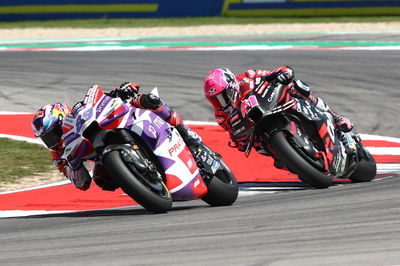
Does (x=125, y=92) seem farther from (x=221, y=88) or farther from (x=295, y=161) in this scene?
(x=295, y=161)

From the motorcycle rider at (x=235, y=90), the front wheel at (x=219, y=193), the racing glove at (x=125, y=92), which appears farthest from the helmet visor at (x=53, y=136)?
the motorcycle rider at (x=235, y=90)

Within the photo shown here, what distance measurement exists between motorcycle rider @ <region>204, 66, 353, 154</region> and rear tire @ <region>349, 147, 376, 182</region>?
14.1 inches

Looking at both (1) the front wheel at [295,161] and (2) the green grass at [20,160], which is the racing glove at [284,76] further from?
(2) the green grass at [20,160]

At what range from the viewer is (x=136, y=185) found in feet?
22.8

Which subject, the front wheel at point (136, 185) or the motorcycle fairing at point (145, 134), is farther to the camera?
the motorcycle fairing at point (145, 134)

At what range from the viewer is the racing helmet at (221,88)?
843 centimetres

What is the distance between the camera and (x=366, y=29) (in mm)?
22703

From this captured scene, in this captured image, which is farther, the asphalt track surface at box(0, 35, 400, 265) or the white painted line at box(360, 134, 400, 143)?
the white painted line at box(360, 134, 400, 143)

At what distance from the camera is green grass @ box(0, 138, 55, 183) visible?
35.4ft

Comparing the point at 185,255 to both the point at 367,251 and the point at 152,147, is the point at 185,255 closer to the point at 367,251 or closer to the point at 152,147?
the point at 367,251

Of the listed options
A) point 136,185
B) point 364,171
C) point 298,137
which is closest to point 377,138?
point 364,171

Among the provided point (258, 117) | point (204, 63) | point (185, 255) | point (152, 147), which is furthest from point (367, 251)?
point (204, 63)

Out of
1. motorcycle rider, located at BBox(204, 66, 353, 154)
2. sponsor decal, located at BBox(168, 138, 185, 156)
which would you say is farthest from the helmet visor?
motorcycle rider, located at BBox(204, 66, 353, 154)

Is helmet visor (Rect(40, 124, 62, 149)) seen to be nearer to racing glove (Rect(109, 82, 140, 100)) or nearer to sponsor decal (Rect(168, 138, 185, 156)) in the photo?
racing glove (Rect(109, 82, 140, 100))
